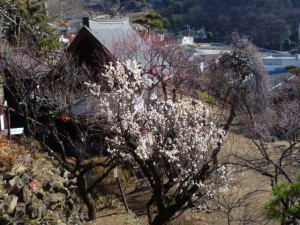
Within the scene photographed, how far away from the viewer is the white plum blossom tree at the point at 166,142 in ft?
27.1

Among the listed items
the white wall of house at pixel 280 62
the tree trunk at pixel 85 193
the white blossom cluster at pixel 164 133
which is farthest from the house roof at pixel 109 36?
the white wall of house at pixel 280 62

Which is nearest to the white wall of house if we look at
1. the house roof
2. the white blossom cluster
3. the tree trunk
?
the house roof

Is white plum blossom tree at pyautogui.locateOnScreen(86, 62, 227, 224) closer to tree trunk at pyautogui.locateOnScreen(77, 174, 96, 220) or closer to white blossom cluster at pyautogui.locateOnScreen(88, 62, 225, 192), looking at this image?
white blossom cluster at pyautogui.locateOnScreen(88, 62, 225, 192)

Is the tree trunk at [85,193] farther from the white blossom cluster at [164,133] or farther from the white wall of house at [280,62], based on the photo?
the white wall of house at [280,62]

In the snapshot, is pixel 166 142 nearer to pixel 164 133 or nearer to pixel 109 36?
pixel 164 133

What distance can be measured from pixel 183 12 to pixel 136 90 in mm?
46821

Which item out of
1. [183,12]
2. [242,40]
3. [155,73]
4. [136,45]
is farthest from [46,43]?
[183,12]

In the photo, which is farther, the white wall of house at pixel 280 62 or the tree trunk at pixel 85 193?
the white wall of house at pixel 280 62

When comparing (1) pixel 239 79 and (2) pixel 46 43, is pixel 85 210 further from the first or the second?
(2) pixel 46 43

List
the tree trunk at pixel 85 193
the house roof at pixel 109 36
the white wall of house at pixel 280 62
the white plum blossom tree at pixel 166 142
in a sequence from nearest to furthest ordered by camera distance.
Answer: the white plum blossom tree at pixel 166 142 < the tree trunk at pixel 85 193 < the house roof at pixel 109 36 < the white wall of house at pixel 280 62

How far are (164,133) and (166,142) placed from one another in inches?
8.7

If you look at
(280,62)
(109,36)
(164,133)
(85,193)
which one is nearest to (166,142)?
(164,133)

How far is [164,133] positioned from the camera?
9133mm

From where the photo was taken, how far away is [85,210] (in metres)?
10.4
